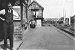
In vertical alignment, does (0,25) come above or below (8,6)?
below

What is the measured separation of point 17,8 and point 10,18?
14.9m

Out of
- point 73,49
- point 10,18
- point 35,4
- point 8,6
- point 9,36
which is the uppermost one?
point 35,4

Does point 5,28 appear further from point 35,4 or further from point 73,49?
point 35,4

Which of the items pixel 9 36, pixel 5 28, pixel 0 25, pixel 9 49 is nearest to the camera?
pixel 5 28

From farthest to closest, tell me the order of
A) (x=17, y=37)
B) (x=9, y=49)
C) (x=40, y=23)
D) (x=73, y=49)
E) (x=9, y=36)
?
1. (x=40, y=23)
2. (x=17, y=37)
3. (x=73, y=49)
4. (x=9, y=49)
5. (x=9, y=36)

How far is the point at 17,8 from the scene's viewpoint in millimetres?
23047

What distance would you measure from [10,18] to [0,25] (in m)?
6.74

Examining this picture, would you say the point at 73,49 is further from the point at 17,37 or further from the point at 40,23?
the point at 40,23

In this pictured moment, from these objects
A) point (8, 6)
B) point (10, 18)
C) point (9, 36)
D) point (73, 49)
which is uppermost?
point (8, 6)

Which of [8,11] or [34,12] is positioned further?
[34,12]

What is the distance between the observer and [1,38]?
15.1m

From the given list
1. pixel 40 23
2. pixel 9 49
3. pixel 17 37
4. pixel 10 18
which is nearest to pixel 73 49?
pixel 9 49

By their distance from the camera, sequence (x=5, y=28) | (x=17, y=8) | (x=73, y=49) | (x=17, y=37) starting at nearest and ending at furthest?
(x=5, y=28) < (x=73, y=49) < (x=17, y=37) < (x=17, y=8)

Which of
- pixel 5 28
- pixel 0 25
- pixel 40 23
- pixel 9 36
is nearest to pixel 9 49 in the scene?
pixel 9 36
